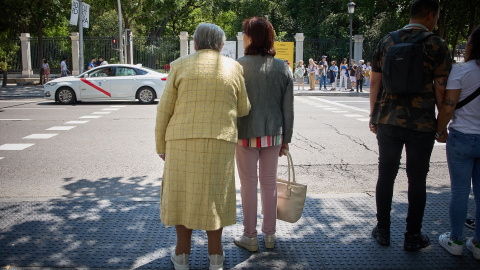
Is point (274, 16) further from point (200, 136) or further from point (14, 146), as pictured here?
point (200, 136)

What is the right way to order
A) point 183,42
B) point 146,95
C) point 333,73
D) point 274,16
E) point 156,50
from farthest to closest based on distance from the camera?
point 274,16
point 183,42
point 156,50
point 333,73
point 146,95

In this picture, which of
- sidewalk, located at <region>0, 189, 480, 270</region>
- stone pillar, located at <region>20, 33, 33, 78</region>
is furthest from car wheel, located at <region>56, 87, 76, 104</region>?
stone pillar, located at <region>20, 33, 33, 78</region>

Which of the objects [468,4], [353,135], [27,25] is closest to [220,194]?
[353,135]

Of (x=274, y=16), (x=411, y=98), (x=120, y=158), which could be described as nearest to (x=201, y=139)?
(x=411, y=98)

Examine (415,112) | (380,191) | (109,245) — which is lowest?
(109,245)

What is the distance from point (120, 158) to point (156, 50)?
23.4 metres

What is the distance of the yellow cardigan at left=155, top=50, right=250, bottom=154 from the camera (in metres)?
2.91

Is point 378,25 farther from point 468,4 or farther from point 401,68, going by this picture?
point 401,68

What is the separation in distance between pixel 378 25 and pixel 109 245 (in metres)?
→ 31.4

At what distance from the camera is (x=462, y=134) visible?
3.34m

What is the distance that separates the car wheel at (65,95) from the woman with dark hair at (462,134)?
1489 centimetres

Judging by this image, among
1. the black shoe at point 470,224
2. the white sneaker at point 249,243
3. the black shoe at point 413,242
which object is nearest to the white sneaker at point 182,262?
the white sneaker at point 249,243

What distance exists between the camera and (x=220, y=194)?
3.00 m

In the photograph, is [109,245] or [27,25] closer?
[109,245]
